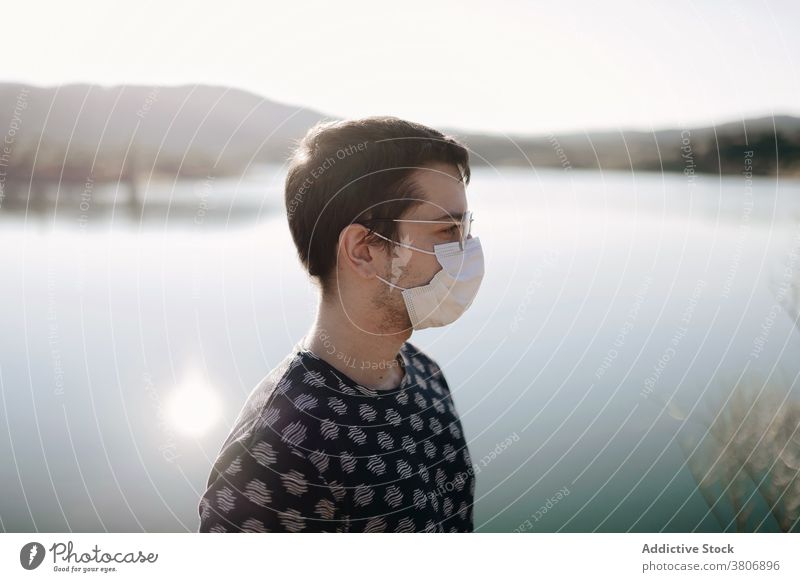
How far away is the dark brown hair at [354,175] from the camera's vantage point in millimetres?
1938

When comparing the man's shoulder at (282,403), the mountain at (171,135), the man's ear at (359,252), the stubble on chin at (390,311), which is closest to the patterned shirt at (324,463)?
the man's shoulder at (282,403)

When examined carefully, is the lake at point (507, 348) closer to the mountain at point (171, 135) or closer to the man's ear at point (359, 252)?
the mountain at point (171, 135)

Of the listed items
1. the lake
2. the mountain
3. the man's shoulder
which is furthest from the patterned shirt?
the mountain

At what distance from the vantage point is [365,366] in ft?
6.25

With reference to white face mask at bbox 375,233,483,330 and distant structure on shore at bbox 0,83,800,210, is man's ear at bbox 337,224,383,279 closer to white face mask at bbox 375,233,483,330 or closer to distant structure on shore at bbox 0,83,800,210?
white face mask at bbox 375,233,483,330

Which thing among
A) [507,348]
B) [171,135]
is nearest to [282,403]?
[171,135]

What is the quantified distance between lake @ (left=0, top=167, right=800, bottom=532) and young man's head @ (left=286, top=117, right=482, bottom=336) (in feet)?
2.18

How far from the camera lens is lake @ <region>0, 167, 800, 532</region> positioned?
2.92m

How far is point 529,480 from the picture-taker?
10.5 feet

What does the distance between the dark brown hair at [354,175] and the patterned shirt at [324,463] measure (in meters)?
0.38
